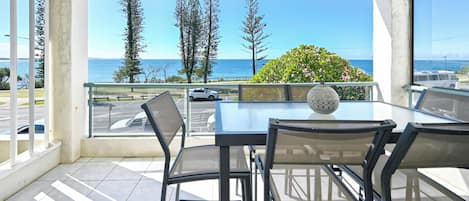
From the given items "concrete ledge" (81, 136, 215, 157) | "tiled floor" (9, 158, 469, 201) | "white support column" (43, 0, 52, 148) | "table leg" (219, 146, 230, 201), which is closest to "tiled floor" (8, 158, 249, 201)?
"tiled floor" (9, 158, 469, 201)

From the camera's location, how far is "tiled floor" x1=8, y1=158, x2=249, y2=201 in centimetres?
283

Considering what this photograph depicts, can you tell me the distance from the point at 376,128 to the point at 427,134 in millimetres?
184

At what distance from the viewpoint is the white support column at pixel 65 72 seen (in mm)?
3676

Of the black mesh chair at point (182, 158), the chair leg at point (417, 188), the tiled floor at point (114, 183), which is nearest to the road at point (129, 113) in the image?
the tiled floor at point (114, 183)

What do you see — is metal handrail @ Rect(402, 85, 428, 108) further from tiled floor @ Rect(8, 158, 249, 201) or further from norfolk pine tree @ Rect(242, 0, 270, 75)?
norfolk pine tree @ Rect(242, 0, 270, 75)

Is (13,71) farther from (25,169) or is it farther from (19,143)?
(25,169)

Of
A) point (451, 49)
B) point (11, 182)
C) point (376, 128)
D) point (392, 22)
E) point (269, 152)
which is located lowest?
point (11, 182)

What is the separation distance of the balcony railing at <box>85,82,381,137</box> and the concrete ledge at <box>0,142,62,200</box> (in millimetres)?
603

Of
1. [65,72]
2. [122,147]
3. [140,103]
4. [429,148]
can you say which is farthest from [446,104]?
[65,72]

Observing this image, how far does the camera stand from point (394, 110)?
2.41m

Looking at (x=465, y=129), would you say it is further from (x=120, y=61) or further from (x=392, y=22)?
(x=120, y=61)

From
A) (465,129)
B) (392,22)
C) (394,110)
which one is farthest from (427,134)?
(392,22)

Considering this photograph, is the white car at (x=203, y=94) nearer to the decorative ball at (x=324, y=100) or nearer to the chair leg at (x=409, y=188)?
the decorative ball at (x=324, y=100)

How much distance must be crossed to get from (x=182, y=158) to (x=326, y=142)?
1162 mm
